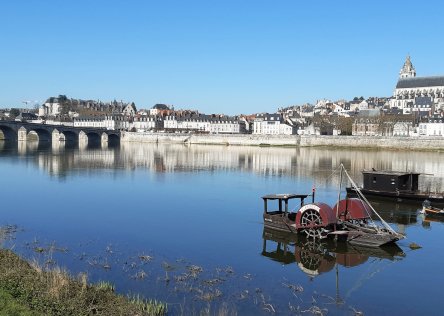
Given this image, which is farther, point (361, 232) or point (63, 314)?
point (361, 232)

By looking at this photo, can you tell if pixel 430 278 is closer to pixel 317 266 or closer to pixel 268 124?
pixel 317 266

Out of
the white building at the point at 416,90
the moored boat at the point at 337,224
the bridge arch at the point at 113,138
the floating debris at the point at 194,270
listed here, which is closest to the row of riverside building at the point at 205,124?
the bridge arch at the point at 113,138

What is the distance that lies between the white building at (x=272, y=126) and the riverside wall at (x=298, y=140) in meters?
21.4

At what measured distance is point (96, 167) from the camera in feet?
212

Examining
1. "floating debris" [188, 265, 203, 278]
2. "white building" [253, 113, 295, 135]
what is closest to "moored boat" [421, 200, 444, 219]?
"floating debris" [188, 265, 203, 278]

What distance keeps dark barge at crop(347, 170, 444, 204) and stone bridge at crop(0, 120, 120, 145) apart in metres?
109

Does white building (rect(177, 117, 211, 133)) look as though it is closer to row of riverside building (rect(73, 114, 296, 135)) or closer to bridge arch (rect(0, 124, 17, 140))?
row of riverside building (rect(73, 114, 296, 135))

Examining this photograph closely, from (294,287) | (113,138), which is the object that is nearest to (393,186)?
(294,287)

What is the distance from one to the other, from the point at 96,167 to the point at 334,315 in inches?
2089

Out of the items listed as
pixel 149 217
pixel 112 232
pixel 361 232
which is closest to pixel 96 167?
pixel 149 217

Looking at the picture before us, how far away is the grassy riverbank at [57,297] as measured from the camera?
12.4 meters

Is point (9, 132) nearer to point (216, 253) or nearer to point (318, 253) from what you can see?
point (216, 253)

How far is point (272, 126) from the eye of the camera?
528ft

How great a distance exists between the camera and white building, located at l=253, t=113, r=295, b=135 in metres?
158
